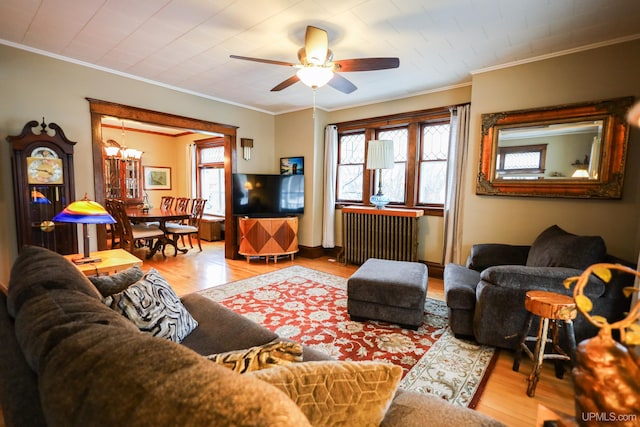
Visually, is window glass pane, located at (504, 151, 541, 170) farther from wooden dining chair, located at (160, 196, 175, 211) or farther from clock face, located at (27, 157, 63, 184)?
wooden dining chair, located at (160, 196, 175, 211)

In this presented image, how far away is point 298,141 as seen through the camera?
5.34 m

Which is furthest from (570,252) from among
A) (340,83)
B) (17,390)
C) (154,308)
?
(17,390)

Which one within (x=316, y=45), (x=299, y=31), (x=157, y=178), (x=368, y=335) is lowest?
(x=368, y=335)

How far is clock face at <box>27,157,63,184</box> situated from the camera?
2.94 meters

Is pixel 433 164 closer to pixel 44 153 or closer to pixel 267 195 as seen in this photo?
pixel 267 195

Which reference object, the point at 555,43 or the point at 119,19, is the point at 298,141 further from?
the point at 555,43

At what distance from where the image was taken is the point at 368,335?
255cm

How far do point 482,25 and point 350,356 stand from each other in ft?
9.56

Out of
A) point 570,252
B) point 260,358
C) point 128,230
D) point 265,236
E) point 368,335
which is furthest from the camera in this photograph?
point 265,236

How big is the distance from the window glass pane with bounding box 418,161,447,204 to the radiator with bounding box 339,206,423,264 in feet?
1.07

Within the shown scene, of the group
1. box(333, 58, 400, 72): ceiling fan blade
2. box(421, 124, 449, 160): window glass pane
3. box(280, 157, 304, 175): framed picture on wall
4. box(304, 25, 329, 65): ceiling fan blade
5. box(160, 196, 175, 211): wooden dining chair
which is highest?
box(304, 25, 329, 65): ceiling fan blade

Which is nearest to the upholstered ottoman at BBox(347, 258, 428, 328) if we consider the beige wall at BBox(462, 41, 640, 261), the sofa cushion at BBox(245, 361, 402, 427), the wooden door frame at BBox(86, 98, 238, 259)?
the beige wall at BBox(462, 41, 640, 261)

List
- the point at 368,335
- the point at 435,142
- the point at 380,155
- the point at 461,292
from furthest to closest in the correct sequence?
1. the point at 435,142
2. the point at 380,155
3. the point at 368,335
4. the point at 461,292

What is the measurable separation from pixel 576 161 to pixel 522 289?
171cm
